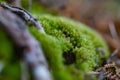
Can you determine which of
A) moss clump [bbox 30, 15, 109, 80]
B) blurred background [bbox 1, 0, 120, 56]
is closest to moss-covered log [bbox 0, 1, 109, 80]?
moss clump [bbox 30, 15, 109, 80]

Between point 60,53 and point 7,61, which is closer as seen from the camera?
point 7,61

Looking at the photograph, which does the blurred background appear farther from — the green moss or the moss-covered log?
the green moss

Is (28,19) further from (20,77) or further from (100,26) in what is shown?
(100,26)

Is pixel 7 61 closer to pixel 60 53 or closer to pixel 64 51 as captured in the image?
pixel 60 53

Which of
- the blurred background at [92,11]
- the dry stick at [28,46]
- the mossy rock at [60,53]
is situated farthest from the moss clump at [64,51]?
the blurred background at [92,11]

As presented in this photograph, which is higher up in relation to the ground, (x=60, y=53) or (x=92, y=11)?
(x=92, y=11)

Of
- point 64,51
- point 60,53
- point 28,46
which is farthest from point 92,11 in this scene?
point 28,46

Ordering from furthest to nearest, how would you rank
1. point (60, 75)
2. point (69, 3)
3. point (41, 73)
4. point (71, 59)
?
point (69, 3)
point (71, 59)
point (60, 75)
point (41, 73)

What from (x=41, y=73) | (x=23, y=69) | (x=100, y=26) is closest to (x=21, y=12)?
(x=23, y=69)

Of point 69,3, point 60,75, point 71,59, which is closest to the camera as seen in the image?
point 60,75
